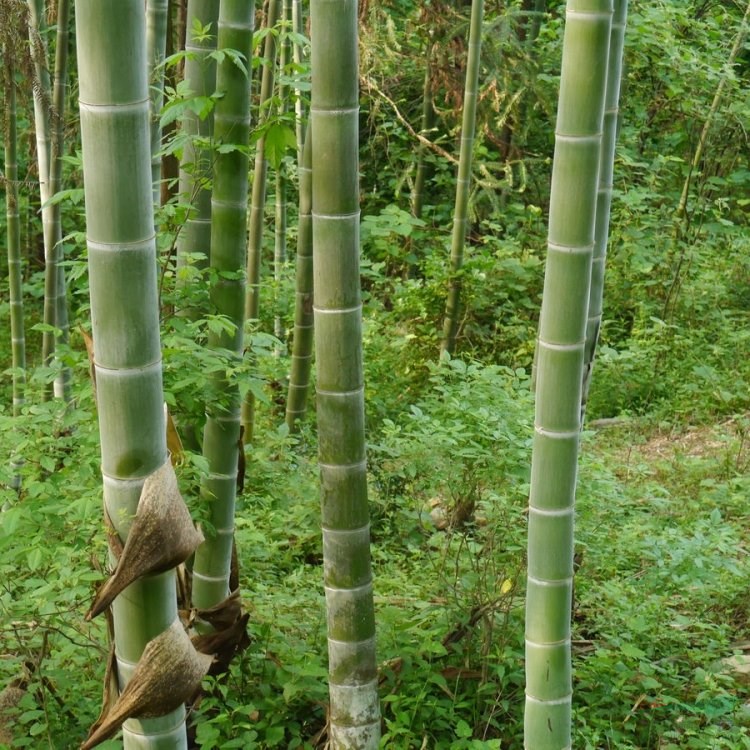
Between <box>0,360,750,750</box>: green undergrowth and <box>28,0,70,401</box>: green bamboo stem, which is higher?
<box>28,0,70,401</box>: green bamboo stem

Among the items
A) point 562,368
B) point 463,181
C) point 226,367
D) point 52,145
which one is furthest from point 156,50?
point 463,181

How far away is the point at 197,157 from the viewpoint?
307 cm

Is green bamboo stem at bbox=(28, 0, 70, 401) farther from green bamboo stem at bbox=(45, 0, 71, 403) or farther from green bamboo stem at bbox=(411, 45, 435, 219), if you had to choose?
green bamboo stem at bbox=(411, 45, 435, 219)

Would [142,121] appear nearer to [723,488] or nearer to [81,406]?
[81,406]

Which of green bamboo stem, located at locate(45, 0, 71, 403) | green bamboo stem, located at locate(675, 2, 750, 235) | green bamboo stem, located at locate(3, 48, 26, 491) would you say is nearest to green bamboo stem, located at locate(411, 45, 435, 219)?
green bamboo stem, located at locate(675, 2, 750, 235)

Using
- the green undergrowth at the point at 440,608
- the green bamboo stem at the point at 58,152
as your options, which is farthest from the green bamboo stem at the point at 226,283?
the green bamboo stem at the point at 58,152

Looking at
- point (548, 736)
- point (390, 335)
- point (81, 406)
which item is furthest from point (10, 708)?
point (390, 335)

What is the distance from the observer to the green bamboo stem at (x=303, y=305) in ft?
18.5

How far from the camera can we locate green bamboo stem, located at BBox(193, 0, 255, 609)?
9.48 feet

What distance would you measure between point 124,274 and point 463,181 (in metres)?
5.62

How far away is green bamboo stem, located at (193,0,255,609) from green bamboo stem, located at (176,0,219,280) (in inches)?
3.2

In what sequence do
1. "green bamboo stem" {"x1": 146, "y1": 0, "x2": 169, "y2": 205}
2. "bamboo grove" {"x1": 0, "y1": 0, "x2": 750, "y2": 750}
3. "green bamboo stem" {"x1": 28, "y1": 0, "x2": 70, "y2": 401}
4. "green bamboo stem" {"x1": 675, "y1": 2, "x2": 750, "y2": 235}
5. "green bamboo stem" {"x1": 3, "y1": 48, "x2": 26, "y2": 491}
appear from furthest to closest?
"green bamboo stem" {"x1": 675, "y1": 2, "x2": 750, "y2": 235} → "green bamboo stem" {"x1": 28, "y1": 0, "x2": 70, "y2": 401} → "green bamboo stem" {"x1": 3, "y1": 48, "x2": 26, "y2": 491} → "green bamboo stem" {"x1": 146, "y1": 0, "x2": 169, "y2": 205} → "bamboo grove" {"x1": 0, "y1": 0, "x2": 750, "y2": 750}

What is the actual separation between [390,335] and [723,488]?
3331mm

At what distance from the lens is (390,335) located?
798 cm
